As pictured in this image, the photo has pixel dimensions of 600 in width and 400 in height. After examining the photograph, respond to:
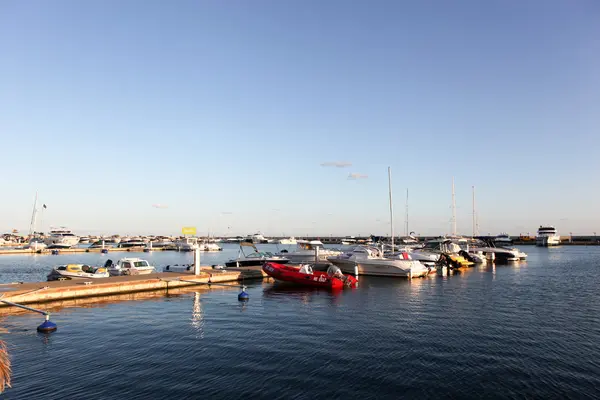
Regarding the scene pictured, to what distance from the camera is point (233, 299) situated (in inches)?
1273

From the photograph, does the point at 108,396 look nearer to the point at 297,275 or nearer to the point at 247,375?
the point at 247,375

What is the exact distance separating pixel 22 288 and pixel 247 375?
70.6ft

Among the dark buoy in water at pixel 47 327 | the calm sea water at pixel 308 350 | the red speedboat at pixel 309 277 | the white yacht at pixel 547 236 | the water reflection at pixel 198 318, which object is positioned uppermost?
the white yacht at pixel 547 236

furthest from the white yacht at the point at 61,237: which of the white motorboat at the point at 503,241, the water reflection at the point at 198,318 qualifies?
the white motorboat at the point at 503,241

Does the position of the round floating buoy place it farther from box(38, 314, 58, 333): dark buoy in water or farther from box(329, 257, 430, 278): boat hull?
box(329, 257, 430, 278): boat hull

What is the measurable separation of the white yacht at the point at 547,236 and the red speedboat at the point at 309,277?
571 ft

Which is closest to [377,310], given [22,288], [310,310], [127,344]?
[310,310]

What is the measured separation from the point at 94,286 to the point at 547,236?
19895 cm

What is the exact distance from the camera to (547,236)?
18125cm

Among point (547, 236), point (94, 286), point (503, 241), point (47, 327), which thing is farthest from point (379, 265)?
point (547, 236)

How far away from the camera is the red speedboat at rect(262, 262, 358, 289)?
4022cm

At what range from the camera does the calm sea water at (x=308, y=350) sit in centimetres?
1423

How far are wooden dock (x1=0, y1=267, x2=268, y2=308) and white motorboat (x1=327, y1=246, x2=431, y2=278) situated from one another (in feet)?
59.9

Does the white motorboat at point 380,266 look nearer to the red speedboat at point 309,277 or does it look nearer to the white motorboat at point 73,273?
the red speedboat at point 309,277
